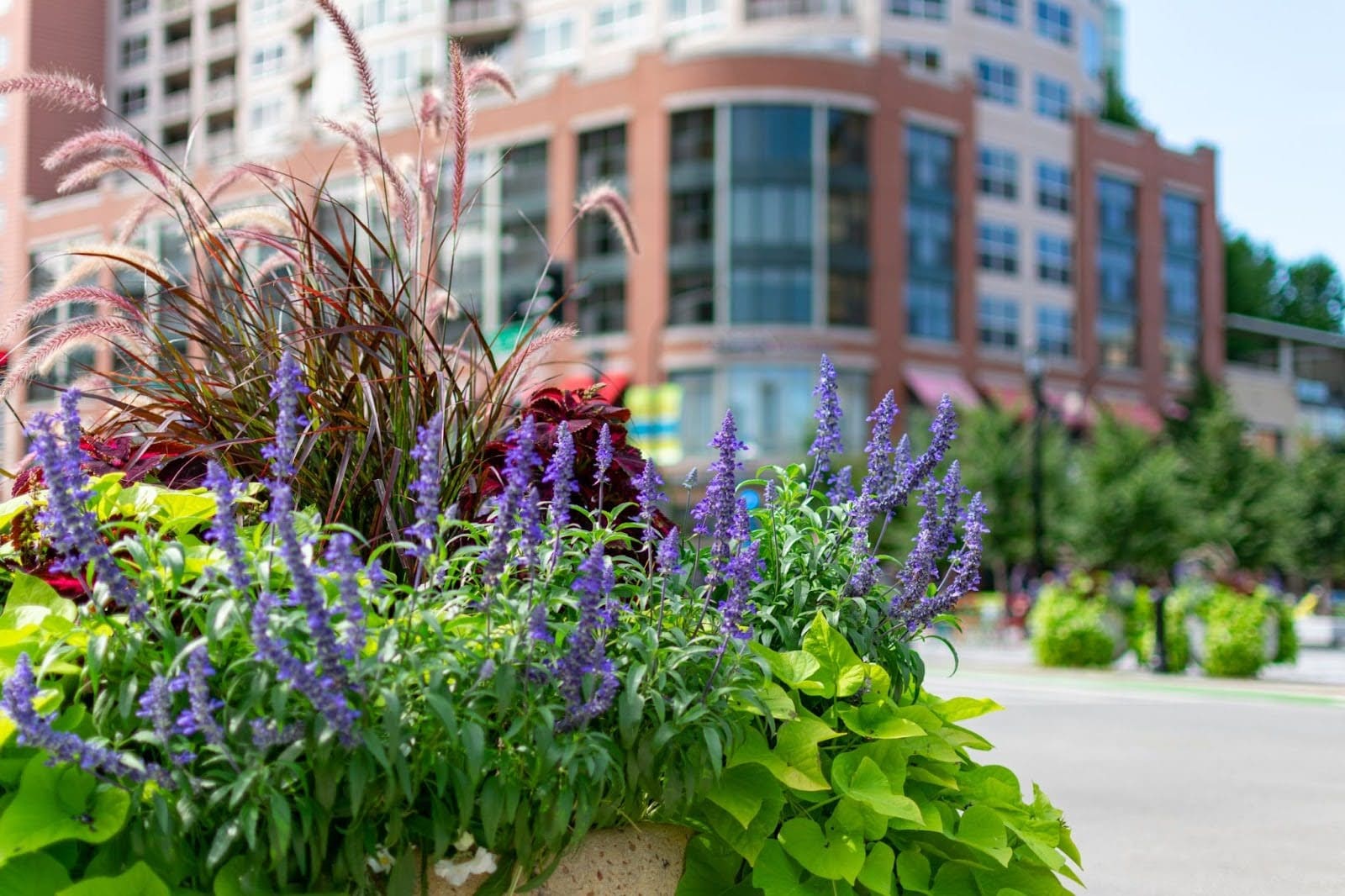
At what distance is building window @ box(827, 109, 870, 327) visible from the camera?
5266cm

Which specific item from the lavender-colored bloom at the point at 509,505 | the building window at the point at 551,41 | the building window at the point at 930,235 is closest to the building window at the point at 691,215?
the building window at the point at 930,235

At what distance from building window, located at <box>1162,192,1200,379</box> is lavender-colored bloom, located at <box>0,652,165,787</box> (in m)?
65.6

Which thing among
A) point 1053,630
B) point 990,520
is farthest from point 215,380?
point 990,520

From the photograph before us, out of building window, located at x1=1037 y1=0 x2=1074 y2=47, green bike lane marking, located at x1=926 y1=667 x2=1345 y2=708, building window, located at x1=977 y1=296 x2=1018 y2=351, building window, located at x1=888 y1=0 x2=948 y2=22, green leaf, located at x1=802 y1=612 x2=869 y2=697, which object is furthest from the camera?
building window, located at x1=1037 y1=0 x2=1074 y2=47

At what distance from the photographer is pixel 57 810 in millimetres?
2768

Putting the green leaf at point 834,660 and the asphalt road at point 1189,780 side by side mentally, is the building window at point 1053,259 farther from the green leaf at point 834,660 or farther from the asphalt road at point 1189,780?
the green leaf at point 834,660

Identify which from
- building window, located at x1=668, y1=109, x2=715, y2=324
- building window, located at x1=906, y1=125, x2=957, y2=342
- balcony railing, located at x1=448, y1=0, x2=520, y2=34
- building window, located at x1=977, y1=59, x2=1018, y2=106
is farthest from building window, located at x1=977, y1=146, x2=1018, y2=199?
balcony railing, located at x1=448, y1=0, x2=520, y2=34

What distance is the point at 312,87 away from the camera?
6725cm

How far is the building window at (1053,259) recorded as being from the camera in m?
59.8

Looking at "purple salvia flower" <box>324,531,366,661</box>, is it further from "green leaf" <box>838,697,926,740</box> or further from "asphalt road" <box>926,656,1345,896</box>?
"asphalt road" <box>926,656,1345,896</box>

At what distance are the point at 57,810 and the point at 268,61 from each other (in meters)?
74.1

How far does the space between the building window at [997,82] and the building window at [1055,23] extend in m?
2.76

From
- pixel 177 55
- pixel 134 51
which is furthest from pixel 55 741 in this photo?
pixel 134 51


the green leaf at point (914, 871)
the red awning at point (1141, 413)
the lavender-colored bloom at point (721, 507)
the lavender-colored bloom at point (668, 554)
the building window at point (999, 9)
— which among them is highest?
the building window at point (999, 9)
